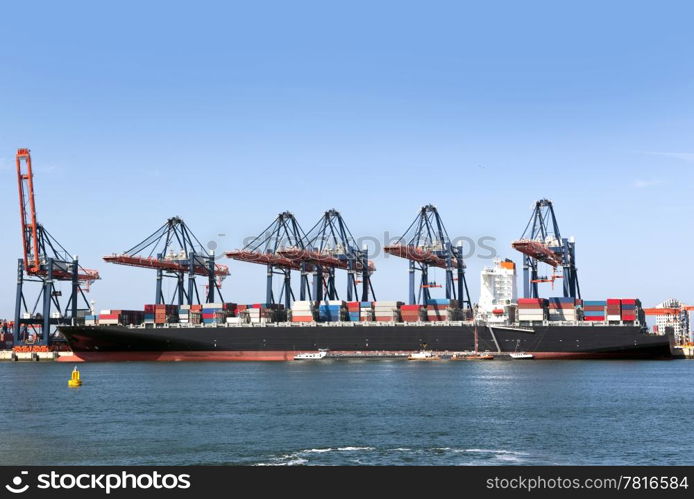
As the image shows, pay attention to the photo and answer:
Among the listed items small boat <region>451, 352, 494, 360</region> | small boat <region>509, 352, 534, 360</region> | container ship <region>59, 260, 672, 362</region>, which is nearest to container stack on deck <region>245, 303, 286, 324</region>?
container ship <region>59, 260, 672, 362</region>

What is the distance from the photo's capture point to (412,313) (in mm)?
91875

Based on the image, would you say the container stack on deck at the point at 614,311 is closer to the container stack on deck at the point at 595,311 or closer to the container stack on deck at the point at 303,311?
the container stack on deck at the point at 595,311

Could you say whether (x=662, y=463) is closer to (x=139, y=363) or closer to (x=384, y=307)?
(x=384, y=307)

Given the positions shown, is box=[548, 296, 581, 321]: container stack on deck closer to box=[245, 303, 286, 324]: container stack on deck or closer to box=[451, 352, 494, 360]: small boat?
box=[451, 352, 494, 360]: small boat

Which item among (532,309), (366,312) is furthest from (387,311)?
(532,309)

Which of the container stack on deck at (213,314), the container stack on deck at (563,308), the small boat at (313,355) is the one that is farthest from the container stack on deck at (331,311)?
the container stack on deck at (563,308)

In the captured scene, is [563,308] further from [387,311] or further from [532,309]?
[387,311]

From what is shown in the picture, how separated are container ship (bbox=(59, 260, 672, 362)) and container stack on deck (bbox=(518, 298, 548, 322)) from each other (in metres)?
0.11

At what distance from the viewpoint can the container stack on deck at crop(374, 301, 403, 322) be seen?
9244cm

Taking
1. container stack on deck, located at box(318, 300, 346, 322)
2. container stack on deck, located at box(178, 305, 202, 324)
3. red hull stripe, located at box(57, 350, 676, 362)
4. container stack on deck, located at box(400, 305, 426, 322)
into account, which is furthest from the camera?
container stack on deck, located at box(178, 305, 202, 324)

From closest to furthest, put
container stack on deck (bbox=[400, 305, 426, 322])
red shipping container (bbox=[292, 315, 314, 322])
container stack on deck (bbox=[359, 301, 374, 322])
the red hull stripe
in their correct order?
1. container stack on deck (bbox=[400, 305, 426, 322])
2. the red hull stripe
3. container stack on deck (bbox=[359, 301, 374, 322])
4. red shipping container (bbox=[292, 315, 314, 322])

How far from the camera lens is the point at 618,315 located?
8338cm
